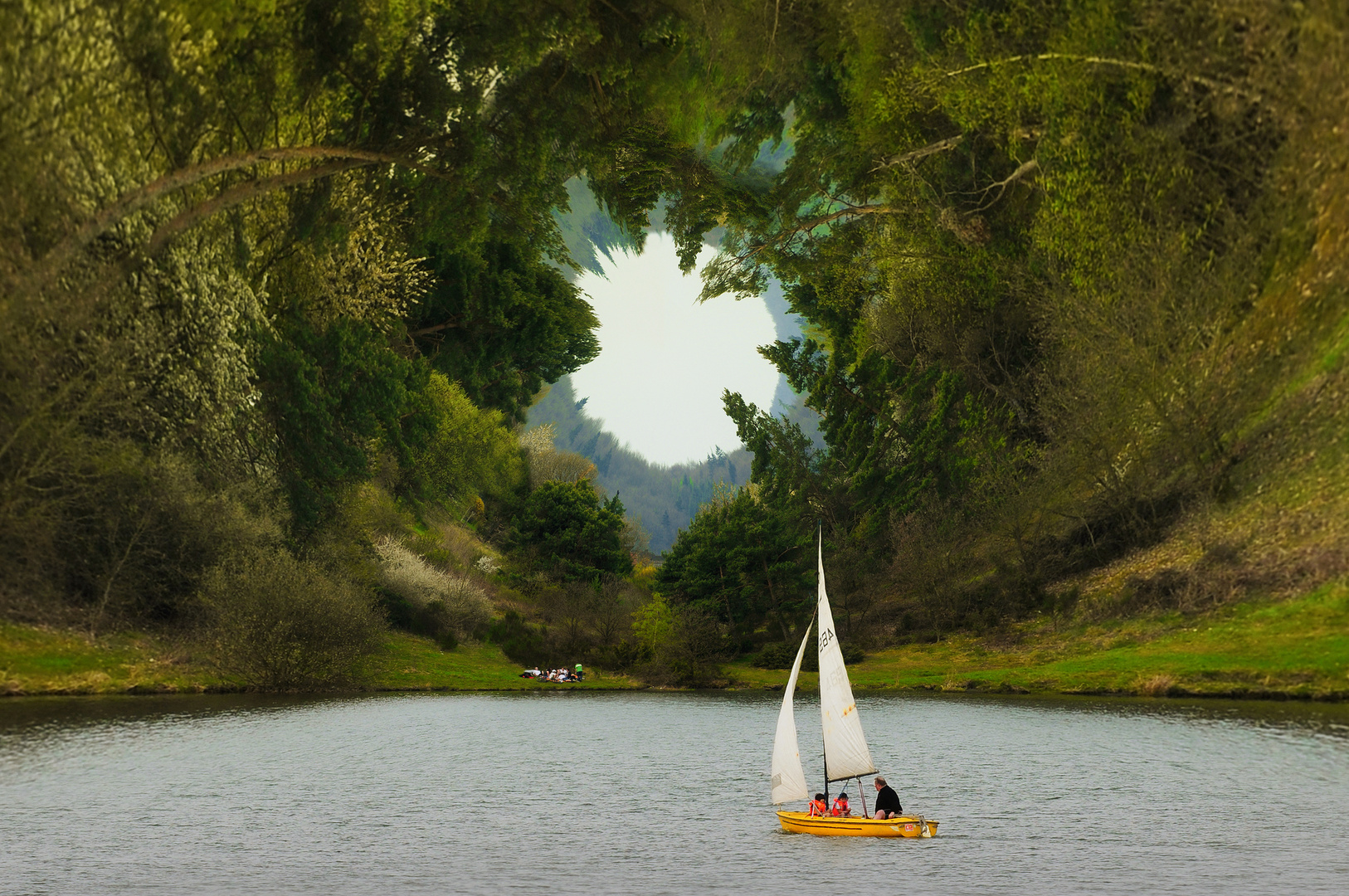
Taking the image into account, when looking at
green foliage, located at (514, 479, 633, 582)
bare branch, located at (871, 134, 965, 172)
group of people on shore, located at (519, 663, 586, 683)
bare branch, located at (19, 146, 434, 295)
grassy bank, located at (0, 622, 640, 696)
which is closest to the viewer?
bare branch, located at (19, 146, 434, 295)

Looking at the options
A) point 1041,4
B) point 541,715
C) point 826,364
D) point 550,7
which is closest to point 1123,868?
point 1041,4

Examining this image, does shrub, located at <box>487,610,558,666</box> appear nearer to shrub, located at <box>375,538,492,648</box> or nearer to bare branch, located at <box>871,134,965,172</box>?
shrub, located at <box>375,538,492,648</box>

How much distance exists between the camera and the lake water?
20.4 metres

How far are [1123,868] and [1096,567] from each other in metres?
36.4

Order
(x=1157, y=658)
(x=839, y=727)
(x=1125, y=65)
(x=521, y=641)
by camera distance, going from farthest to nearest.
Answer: (x=521, y=641)
(x=1157, y=658)
(x=839, y=727)
(x=1125, y=65)

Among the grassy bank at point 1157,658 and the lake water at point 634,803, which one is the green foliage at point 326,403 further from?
the grassy bank at point 1157,658

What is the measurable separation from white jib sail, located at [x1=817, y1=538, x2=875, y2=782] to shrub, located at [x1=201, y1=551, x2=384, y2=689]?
90.3 ft

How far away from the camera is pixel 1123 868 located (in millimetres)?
20531

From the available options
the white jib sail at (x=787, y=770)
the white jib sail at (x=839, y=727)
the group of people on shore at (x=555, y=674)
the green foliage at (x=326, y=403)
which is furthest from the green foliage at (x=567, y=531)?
the white jib sail at (x=839, y=727)

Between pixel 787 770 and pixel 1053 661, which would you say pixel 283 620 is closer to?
pixel 787 770

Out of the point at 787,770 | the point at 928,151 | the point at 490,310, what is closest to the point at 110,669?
the point at 490,310

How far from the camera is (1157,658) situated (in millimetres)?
43500

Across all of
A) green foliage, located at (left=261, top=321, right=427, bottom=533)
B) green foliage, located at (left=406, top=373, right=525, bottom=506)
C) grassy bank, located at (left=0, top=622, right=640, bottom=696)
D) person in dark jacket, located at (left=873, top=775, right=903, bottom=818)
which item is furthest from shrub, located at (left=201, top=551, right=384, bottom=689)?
person in dark jacket, located at (left=873, top=775, right=903, bottom=818)

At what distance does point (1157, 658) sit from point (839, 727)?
78.7 feet
